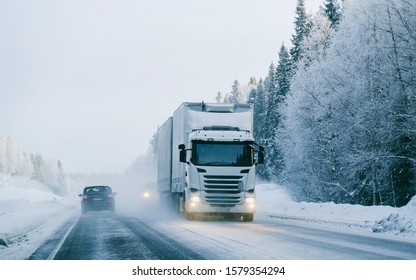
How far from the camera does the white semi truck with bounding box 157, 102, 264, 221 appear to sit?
2073cm

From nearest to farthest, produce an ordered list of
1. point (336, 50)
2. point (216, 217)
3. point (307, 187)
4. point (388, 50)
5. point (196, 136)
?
point (196, 136)
point (216, 217)
point (388, 50)
point (336, 50)
point (307, 187)

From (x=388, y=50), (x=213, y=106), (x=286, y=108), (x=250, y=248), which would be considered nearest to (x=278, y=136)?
(x=286, y=108)

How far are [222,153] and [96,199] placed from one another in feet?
51.7

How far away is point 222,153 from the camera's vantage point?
21125mm

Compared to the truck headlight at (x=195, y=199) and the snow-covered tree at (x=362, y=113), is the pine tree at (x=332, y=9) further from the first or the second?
the truck headlight at (x=195, y=199)

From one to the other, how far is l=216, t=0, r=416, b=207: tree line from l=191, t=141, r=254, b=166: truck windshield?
7437 millimetres

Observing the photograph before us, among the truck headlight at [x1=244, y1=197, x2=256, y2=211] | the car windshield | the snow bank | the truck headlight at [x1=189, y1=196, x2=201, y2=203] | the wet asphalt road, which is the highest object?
the car windshield

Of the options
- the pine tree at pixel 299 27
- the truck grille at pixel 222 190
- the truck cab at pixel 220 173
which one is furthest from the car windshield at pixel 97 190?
the pine tree at pixel 299 27

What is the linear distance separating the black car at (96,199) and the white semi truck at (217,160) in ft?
42.4

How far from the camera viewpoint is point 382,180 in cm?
2994

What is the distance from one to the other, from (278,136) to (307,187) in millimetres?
4444

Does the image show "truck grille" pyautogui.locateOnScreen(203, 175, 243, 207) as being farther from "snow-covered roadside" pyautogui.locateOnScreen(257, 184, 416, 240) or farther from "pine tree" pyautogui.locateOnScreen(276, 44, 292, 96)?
"pine tree" pyautogui.locateOnScreen(276, 44, 292, 96)

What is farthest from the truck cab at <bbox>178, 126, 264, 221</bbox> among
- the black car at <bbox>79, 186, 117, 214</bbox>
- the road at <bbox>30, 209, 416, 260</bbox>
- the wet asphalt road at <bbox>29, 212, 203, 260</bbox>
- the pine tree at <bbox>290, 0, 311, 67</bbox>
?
the pine tree at <bbox>290, 0, 311, 67</bbox>
